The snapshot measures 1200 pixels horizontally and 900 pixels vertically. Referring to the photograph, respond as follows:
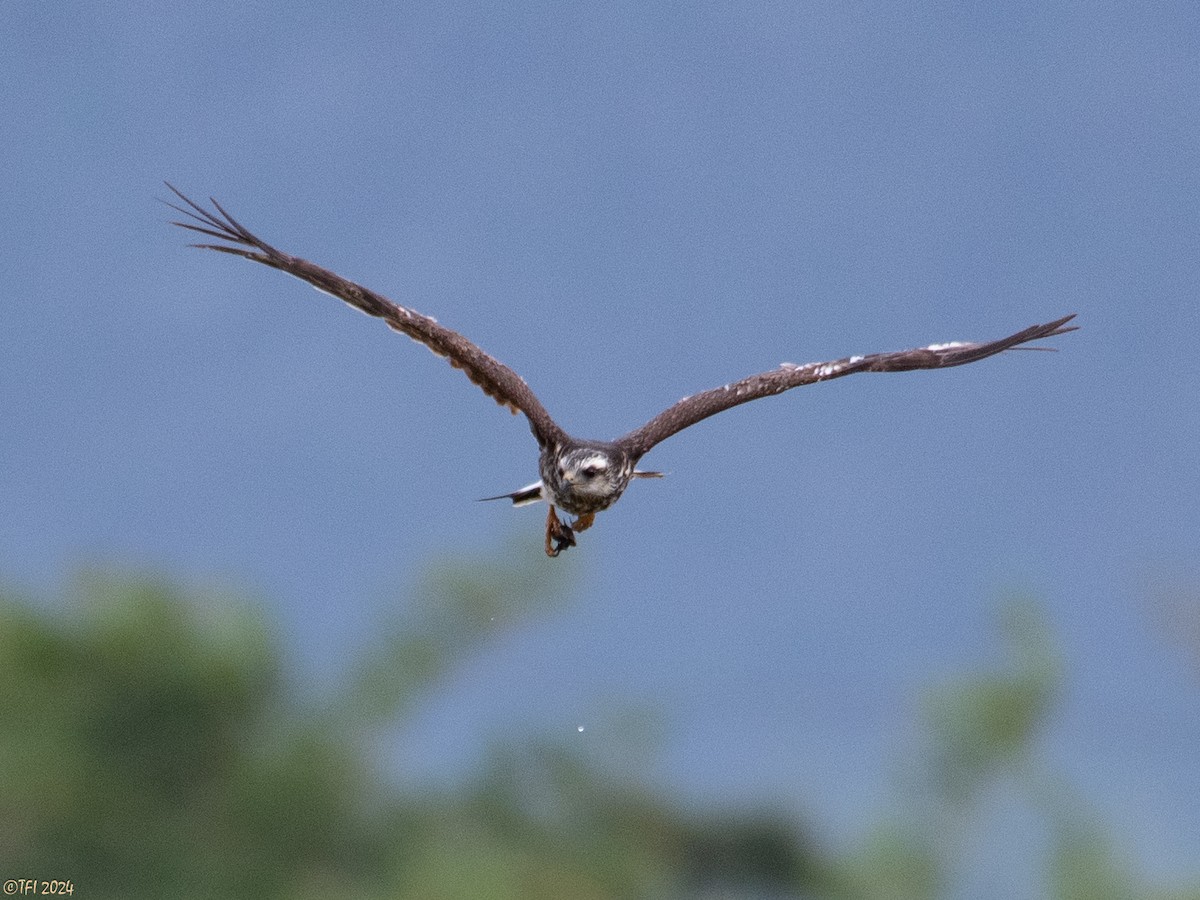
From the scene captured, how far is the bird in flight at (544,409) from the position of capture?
922 centimetres

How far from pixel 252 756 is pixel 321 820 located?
110cm

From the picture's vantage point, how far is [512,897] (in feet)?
48.9

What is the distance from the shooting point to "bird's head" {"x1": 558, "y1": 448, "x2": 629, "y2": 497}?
938 cm

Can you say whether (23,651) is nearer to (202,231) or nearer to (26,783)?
(26,783)

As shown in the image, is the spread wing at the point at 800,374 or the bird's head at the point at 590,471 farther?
the spread wing at the point at 800,374

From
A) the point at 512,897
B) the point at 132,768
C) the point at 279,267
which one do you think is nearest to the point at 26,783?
the point at 132,768

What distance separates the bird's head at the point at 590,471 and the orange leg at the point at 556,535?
441 mm

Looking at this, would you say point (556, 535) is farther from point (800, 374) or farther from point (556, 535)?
point (800, 374)

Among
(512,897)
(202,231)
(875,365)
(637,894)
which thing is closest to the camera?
(202,231)

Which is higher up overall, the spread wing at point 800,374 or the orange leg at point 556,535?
the spread wing at point 800,374

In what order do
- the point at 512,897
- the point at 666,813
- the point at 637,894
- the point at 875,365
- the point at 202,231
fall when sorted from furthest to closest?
the point at 666,813 → the point at 637,894 → the point at 512,897 → the point at 875,365 → the point at 202,231

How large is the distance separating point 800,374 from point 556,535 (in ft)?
5.44

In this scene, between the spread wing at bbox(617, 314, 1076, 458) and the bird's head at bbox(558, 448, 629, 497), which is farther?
the spread wing at bbox(617, 314, 1076, 458)

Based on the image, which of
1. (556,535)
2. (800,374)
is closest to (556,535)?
(556,535)
